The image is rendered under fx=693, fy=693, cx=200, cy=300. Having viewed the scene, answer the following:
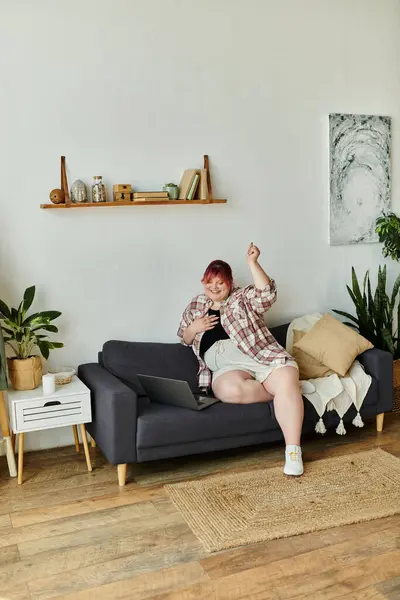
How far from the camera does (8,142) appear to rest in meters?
3.93

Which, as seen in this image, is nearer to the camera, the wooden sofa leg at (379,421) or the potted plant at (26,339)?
the potted plant at (26,339)

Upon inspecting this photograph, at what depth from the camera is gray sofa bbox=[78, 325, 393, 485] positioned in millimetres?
3553

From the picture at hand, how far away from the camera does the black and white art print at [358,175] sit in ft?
16.0

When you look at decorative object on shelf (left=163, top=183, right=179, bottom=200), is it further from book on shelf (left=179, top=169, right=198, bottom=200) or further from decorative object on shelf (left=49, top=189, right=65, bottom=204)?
decorative object on shelf (left=49, top=189, right=65, bottom=204)

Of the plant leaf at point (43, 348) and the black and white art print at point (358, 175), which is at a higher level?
the black and white art print at point (358, 175)

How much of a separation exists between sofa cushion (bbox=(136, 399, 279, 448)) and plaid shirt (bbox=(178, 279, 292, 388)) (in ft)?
0.98

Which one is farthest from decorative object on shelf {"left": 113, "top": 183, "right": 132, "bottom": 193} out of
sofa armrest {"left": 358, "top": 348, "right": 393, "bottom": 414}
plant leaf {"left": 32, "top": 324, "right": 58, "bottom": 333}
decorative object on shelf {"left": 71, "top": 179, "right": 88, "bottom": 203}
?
sofa armrest {"left": 358, "top": 348, "right": 393, "bottom": 414}

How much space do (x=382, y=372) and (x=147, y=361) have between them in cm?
145

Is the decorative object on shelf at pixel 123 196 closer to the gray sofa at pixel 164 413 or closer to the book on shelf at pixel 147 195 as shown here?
the book on shelf at pixel 147 195

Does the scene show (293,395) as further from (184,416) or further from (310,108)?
(310,108)

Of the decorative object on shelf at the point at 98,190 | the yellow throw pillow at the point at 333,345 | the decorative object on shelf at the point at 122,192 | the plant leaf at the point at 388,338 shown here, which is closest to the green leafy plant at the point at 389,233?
the plant leaf at the point at 388,338

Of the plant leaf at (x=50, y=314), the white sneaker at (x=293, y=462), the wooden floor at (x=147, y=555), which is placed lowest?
the wooden floor at (x=147, y=555)

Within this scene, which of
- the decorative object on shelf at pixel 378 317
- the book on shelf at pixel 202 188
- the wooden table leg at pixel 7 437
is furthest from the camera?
the decorative object on shelf at pixel 378 317

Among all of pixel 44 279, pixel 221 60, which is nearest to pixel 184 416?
pixel 44 279
